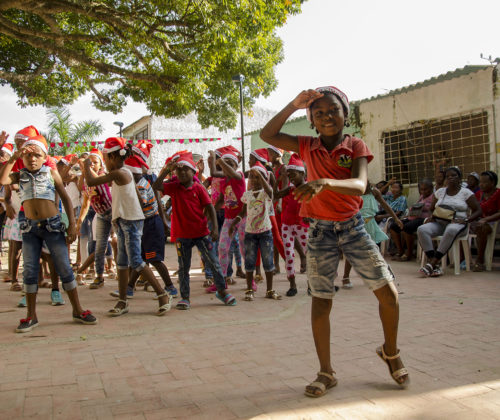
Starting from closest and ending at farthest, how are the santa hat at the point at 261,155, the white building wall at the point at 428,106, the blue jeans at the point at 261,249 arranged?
the blue jeans at the point at 261,249 → the santa hat at the point at 261,155 → the white building wall at the point at 428,106

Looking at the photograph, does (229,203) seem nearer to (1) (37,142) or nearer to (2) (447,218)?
(1) (37,142)

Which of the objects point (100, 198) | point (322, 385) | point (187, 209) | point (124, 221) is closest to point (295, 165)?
point (187, 209)

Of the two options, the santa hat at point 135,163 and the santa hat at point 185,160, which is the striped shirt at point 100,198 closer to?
the santa hat at point 135,163

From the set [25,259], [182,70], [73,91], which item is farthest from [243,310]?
[73,91]

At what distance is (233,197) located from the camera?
675 cm

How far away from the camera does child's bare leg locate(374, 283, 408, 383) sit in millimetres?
2910

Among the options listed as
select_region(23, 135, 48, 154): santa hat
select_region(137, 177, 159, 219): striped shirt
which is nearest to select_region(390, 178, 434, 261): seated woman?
select_region(137, 177, 159, 219): striped shirt

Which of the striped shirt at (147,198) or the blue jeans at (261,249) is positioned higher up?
the striped shirt at (147,198)

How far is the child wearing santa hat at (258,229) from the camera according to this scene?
19.6ft

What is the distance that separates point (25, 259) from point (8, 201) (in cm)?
226

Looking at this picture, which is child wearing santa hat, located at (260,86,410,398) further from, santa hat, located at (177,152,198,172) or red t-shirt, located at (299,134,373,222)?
santa hat, located at (177,152,198,172)

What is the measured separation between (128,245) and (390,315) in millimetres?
3153

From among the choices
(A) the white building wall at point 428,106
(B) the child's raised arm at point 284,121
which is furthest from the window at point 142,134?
(B) the child's raised arm at point 284,121

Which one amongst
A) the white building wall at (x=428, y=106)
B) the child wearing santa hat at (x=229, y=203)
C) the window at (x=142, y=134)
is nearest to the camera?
the child wearing santa hat at (x=229, y=203)
